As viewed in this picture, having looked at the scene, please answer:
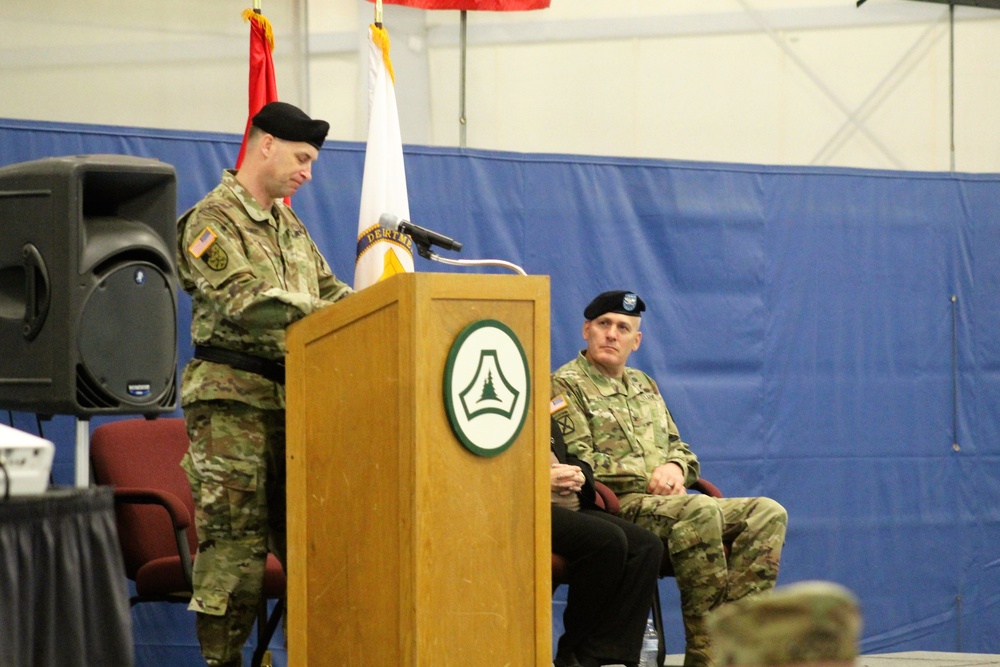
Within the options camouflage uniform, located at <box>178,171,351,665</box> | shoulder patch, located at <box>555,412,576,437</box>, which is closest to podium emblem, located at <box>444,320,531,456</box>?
camouflage uniform, located at <box>178,171,351,665</box>

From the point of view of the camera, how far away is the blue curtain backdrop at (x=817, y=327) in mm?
4883

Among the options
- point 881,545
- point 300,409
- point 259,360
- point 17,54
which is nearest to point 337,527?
point 300,409

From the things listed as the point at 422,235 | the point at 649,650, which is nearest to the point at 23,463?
the point at 422,235

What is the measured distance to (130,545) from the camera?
367cm

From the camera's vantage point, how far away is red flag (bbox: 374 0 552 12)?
15.9 feet

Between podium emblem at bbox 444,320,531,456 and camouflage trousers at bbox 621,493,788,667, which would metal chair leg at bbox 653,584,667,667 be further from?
podium emblem at bbox 444,320,531,456

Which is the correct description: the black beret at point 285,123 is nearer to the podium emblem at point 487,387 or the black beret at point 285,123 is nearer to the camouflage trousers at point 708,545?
the podium emblem at point 487,387

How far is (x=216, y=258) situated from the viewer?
2.95 meters

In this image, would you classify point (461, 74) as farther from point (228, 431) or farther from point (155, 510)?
point (228, 431)

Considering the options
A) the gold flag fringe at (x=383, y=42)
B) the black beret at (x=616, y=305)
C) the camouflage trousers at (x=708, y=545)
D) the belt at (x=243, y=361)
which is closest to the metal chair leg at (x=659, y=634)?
the camouflage trousers at (x=708, y=545)

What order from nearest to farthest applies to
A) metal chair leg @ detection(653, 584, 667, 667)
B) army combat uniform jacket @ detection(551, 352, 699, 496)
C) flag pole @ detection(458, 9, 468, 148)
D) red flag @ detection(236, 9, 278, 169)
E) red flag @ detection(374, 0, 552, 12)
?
army combat uniform jacket @ detection(551, 352, 699, 496) < metal chair leg @ detection(653, 584, 667, 667) < red flag @ detection(236, 9, 278, 169) < red flag @ detection(374, 0, 552, 12) < flag pole @ detection(458, 9, 468, 148)

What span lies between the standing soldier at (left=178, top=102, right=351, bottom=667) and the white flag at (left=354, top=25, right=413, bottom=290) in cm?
93

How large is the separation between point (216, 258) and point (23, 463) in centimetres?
138

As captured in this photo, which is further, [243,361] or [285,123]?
[285,123]
